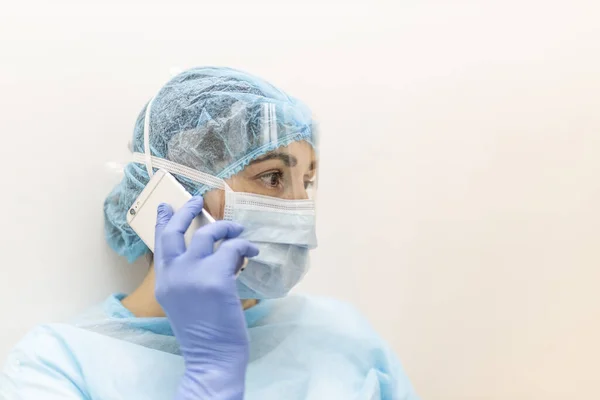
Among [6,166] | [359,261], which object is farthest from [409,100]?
[6,166]

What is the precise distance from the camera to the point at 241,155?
1.04 meters

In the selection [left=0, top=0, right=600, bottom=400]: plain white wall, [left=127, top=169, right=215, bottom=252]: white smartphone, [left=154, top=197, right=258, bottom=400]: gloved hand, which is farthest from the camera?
[left=0, top=0, right=600, bottom=400]: plain white wall

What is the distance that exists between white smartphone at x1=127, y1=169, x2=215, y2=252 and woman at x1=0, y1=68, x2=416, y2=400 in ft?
0.09

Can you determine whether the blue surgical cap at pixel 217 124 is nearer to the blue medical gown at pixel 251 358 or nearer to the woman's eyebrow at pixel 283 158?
the woman's eyebrow at pixel 283 158

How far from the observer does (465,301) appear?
1432mm

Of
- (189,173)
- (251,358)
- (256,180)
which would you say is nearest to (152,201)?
(189,173)

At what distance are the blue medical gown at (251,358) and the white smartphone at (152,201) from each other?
0.17 meters

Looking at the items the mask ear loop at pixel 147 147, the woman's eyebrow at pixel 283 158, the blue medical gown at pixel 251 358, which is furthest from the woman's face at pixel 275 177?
the blue medical gown at pixel 251 358

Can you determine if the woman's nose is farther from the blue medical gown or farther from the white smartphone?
the blue medical gown

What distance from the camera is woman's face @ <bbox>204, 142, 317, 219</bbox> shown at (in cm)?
103

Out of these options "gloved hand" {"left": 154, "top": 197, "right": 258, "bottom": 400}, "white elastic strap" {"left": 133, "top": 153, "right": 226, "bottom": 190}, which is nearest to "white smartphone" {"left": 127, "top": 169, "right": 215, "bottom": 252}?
"white elastic strap" {"left": 133, "top": 153, "right": 226, "bottom": 190}

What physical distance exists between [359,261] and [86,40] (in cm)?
85

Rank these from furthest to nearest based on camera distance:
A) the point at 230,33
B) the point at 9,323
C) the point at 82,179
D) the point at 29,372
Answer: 1. the point at 230,33
2. the point at 82,179
3. the point at 9,323
4. the point at 29,372

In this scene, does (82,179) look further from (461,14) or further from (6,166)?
(461,14)
